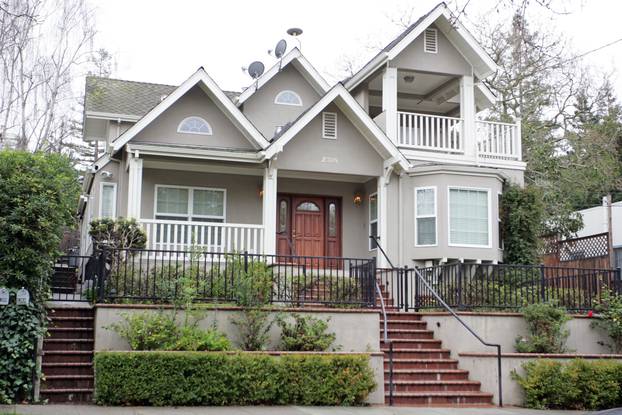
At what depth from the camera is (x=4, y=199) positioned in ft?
37.6

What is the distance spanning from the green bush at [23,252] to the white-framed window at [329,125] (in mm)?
8299

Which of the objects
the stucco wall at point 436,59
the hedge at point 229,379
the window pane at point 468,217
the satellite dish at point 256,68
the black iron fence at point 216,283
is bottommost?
the hedge at point 229,379

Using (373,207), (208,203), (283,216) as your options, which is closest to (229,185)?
(208,203)

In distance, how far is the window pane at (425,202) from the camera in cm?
1895

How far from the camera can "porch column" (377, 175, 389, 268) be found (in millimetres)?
18984

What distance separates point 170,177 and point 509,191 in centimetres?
917

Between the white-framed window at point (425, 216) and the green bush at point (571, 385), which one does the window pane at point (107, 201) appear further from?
the green bush at point (571, 385)

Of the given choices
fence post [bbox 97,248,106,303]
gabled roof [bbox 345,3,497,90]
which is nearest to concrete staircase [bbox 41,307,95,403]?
fence post [bbox 97,248,106,303]

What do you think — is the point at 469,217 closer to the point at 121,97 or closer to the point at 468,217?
the point at 468,217

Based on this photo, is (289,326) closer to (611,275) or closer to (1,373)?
(1,373)

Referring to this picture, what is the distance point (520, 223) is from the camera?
19.5 m

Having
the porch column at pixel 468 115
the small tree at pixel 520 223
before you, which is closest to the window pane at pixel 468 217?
the small tree at pixel 520 223

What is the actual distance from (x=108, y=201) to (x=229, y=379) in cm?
842

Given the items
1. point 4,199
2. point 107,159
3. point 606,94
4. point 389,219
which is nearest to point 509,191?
point 389,219
